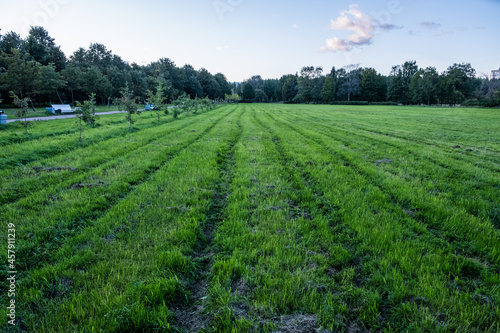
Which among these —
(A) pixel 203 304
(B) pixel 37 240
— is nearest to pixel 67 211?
(B) pixel 37 240

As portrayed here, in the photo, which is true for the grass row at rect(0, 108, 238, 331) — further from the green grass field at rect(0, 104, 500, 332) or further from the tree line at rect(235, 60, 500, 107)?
the tree line at rect(235, 60, 500, 107)

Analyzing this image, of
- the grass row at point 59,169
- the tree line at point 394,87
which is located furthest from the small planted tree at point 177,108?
the tree line at point 394,87

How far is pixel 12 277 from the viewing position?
2994 millimetres

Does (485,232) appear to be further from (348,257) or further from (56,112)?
(56,112)

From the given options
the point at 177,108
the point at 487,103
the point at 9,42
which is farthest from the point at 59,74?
the point at 487,103

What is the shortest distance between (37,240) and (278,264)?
392 centimetres

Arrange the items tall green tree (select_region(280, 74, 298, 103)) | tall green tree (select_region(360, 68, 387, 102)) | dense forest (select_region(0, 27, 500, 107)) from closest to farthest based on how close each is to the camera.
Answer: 1. dense forest (select_region(0, 27, 500, 107))
2. tall green tree (select_region(360, 68, 387, 102))
3. tall green tree (select_region(280, 74, 298, 103))

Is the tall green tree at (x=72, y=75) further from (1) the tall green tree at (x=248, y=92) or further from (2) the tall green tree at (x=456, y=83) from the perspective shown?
(2) the tall green tree at (x=456, y=83)

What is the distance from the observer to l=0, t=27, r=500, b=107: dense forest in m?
36.1

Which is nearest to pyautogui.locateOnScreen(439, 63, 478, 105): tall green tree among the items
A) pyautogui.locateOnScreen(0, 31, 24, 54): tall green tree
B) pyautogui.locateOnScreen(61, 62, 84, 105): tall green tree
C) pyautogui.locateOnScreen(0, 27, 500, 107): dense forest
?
pyautogui.locateOnScreen(0, 27, 500, 107): dense forest

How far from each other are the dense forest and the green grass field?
1942 centimetres

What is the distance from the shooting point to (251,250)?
3.74 meters

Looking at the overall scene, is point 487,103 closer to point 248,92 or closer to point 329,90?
point 329,90

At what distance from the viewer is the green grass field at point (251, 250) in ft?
8.41
